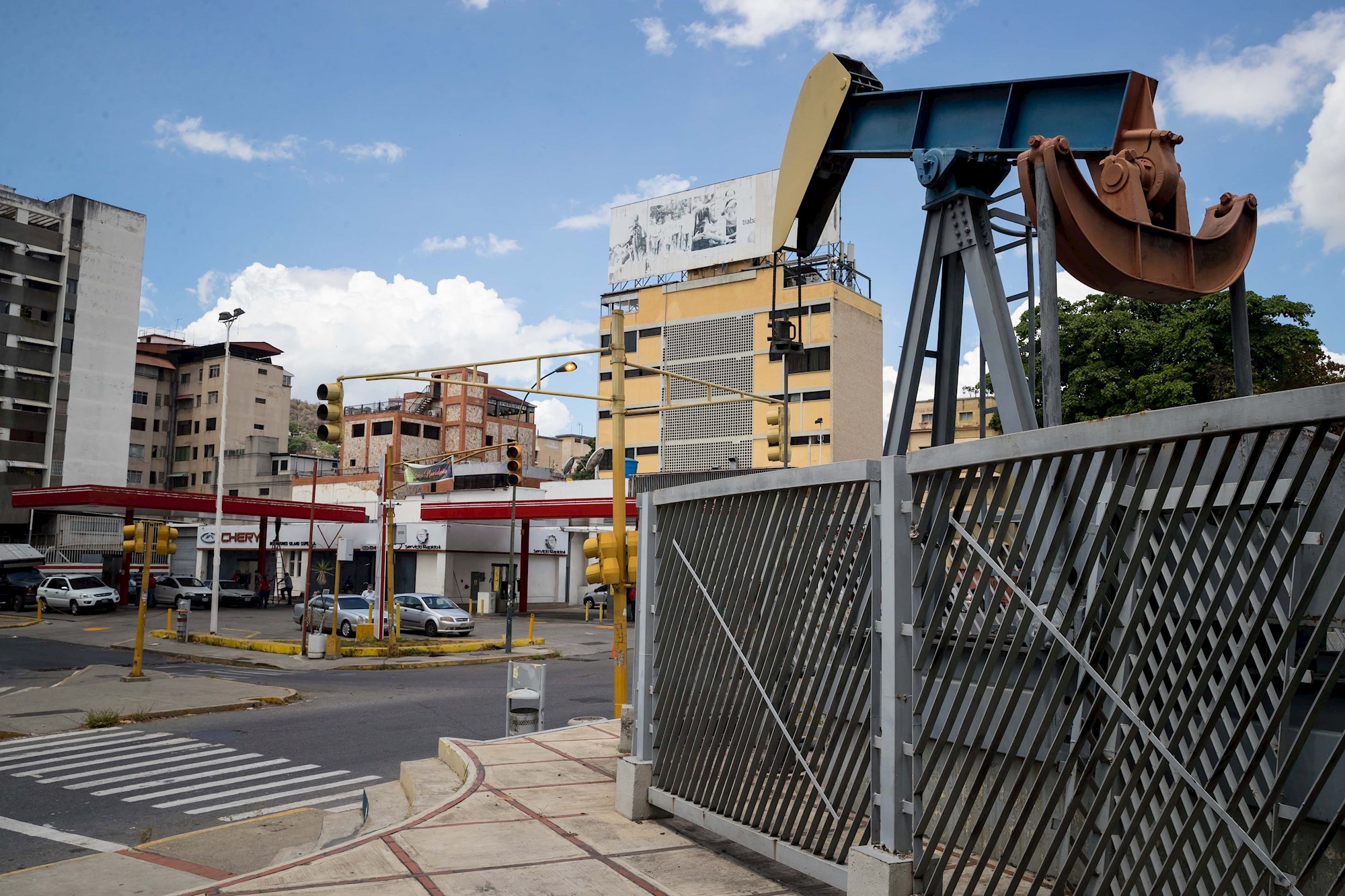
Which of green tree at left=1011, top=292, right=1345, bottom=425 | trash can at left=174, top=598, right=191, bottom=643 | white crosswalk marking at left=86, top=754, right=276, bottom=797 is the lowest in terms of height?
white crosswalk marking at left=86, top=754, right=276, bottom=797

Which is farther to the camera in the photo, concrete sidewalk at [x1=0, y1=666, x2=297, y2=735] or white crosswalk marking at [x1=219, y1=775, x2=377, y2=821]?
concrete sidewalk at [x1=0, y1=666, x2=297, y2=735]

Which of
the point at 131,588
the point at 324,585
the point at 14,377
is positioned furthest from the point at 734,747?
the point at 14,377

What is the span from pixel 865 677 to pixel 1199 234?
512 centimetres

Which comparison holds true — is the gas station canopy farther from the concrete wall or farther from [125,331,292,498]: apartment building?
[125,331,292,498]: apartment building

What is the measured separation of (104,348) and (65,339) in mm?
2601

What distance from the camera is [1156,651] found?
6.51m

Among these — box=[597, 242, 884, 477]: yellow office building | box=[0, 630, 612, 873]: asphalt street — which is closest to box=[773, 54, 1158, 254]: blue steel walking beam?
box=[0, 630, 612, 873]: asphalt street

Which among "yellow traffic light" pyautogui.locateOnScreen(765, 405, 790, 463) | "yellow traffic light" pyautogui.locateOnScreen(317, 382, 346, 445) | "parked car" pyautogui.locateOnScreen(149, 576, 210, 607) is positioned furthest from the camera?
"parked car" pyautogui.locateOnScreen(149, 576, 210, 607)

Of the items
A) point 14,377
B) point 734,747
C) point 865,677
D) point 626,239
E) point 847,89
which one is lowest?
point 734,747

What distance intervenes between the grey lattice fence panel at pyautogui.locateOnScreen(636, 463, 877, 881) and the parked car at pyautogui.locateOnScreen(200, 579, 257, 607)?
4561 cm

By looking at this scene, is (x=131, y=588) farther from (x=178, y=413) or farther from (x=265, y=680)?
(x=178, y=413)

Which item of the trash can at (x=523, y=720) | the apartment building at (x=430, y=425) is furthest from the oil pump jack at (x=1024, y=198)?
the apartment building at (x=430, y=425)

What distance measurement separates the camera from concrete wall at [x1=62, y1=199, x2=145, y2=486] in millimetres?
68125

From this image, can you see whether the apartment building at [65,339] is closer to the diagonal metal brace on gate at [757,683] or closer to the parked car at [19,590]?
the parked car at [19,590]
